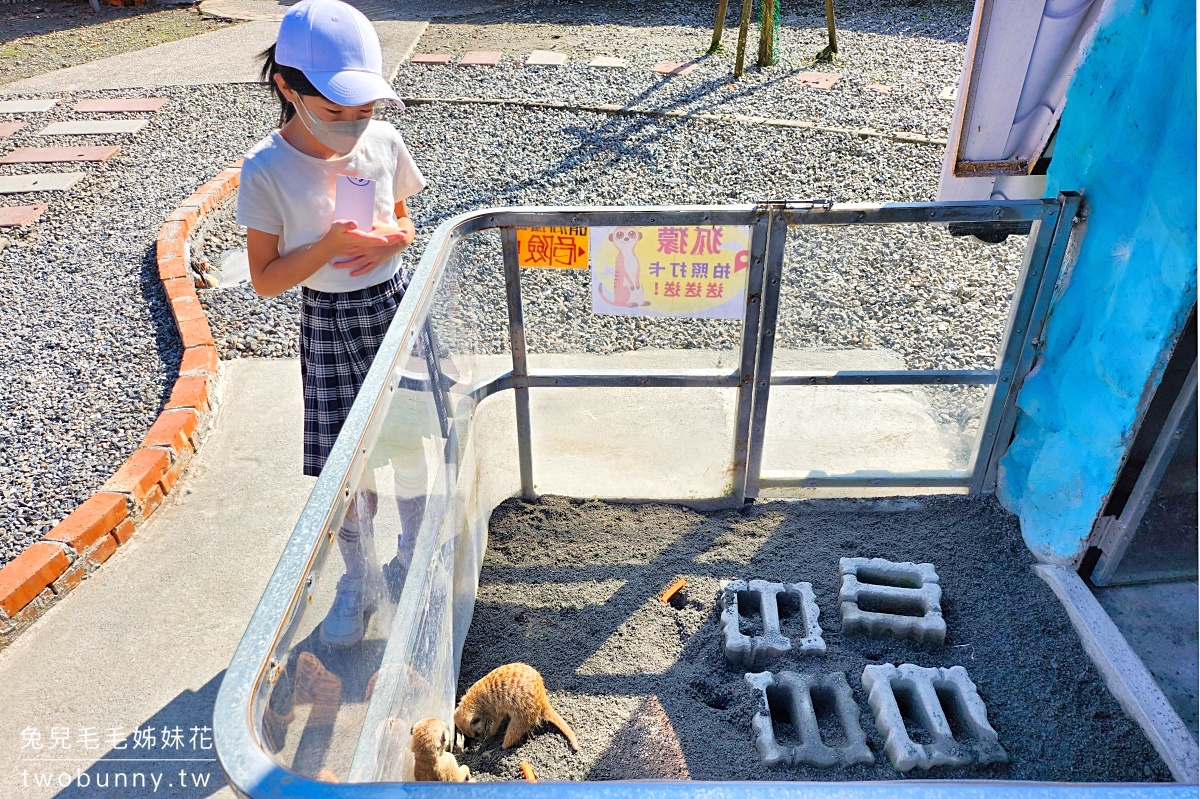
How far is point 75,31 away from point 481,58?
5.49m

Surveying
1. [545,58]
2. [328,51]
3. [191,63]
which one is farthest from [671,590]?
[191,63]

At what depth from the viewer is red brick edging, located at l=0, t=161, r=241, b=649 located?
2770 millimetres

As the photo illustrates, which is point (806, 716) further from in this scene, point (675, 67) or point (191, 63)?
point (191, 63)

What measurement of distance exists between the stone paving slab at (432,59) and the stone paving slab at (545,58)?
866 mm

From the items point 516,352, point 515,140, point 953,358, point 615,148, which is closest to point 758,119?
point 615,148

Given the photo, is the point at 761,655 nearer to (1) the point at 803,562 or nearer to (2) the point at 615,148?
(1) the point at 803,562

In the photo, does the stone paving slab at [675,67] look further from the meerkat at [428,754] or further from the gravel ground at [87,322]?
the meerkat at [428,754]

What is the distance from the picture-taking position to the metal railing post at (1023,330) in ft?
8.34

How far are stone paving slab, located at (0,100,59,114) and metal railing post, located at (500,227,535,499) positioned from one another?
670cm

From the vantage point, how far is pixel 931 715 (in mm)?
2299

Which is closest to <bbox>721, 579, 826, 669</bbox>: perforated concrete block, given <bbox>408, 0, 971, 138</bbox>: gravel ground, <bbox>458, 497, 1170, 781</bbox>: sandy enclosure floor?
<bbox>458, 497, 1170, 781</bbox>: sandy enclosure floor

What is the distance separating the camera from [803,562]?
294cm

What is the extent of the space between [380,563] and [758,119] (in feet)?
20.0

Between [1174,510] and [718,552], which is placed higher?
[1174,510]
